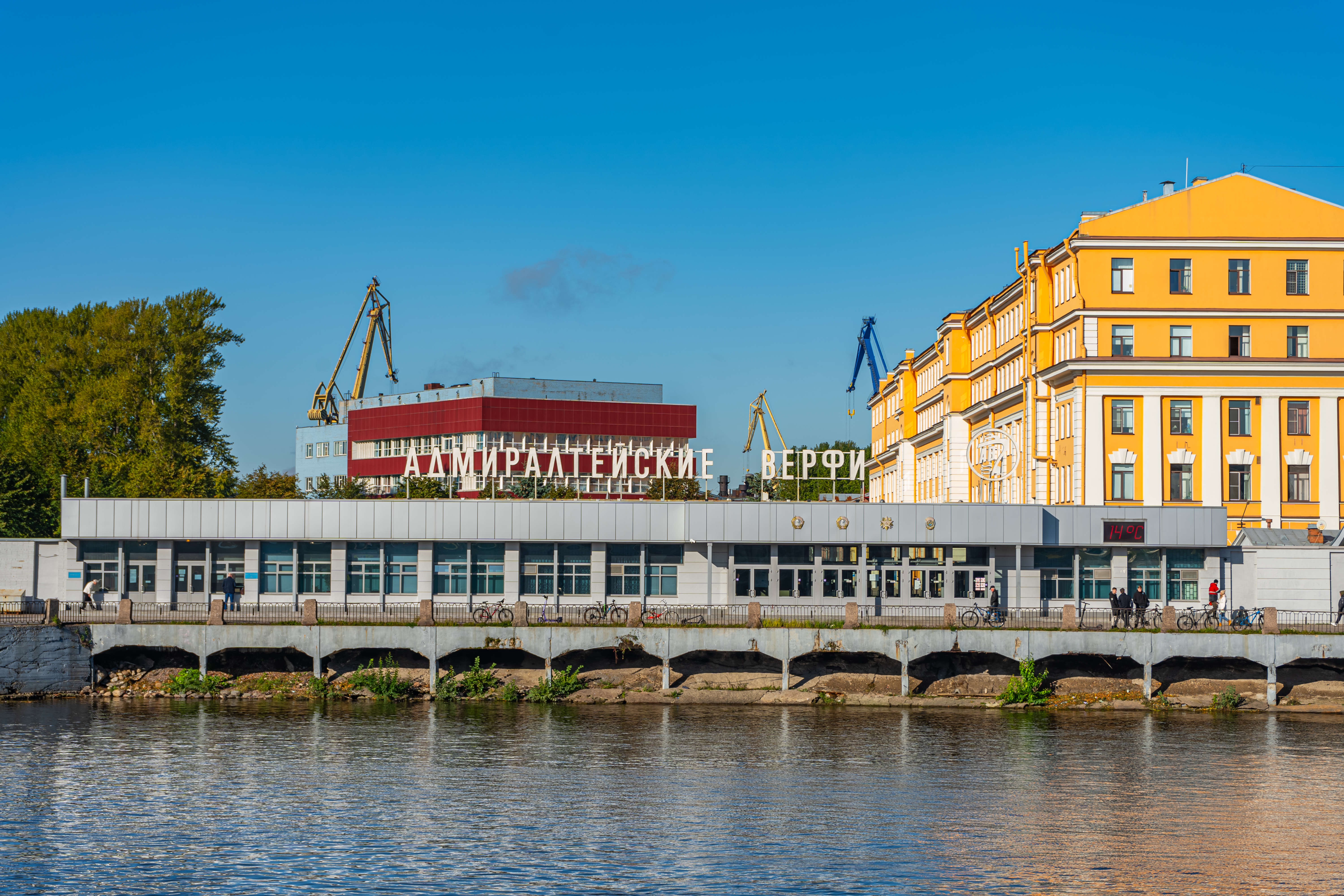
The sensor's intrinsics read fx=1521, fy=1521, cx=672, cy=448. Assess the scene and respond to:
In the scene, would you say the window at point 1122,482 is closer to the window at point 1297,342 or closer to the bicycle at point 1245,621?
the window at point 1297,342

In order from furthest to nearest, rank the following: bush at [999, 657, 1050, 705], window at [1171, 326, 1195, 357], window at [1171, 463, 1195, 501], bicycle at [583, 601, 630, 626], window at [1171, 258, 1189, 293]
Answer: window at [1171, 326, 1195, 357] < window at [1171, 258, 1189, 293] < window at [1171, 463, 1195, 501] < bicycle at [583, 601, 630, 626] < bush at [999, 657, 1050, 705]

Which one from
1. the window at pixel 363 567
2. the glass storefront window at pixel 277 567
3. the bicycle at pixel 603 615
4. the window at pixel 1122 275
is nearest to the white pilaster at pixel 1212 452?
the window at pixel 1122 275

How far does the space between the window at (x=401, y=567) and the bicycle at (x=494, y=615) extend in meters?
5.39

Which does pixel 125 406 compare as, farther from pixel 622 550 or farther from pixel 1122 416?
pixel 1122 416

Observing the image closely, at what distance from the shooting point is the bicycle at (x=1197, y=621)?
65625mm

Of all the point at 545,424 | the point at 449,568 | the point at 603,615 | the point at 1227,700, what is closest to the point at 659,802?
the point at 603,615

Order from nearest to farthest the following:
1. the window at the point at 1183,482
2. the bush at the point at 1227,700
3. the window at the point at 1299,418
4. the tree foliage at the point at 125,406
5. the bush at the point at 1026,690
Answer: the bush at the point at 1227,700, the bush at the point at 1026,690, the window at the point at 1183,482, the window at the point at 1299,418, the tree foliage at the point at 125,406

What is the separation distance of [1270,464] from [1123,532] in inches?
734

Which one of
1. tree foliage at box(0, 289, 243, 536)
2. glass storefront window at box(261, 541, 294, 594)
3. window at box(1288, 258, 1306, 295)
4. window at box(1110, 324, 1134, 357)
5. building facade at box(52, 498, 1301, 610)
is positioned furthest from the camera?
tree foliage at box(0, 289, 243, 536)

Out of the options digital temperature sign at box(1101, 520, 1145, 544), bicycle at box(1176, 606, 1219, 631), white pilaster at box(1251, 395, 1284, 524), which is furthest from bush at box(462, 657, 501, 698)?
white pilaster at box(1251, 395, 1284, 524)

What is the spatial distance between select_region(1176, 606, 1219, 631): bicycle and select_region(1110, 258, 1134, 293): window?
90.2 ft

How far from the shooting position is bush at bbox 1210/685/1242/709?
6388cm

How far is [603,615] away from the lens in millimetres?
67688

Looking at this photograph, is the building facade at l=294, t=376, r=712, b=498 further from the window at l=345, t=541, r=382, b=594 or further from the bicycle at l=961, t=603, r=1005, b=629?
the bicycle at l=961, t=603, r=1005, b=629
